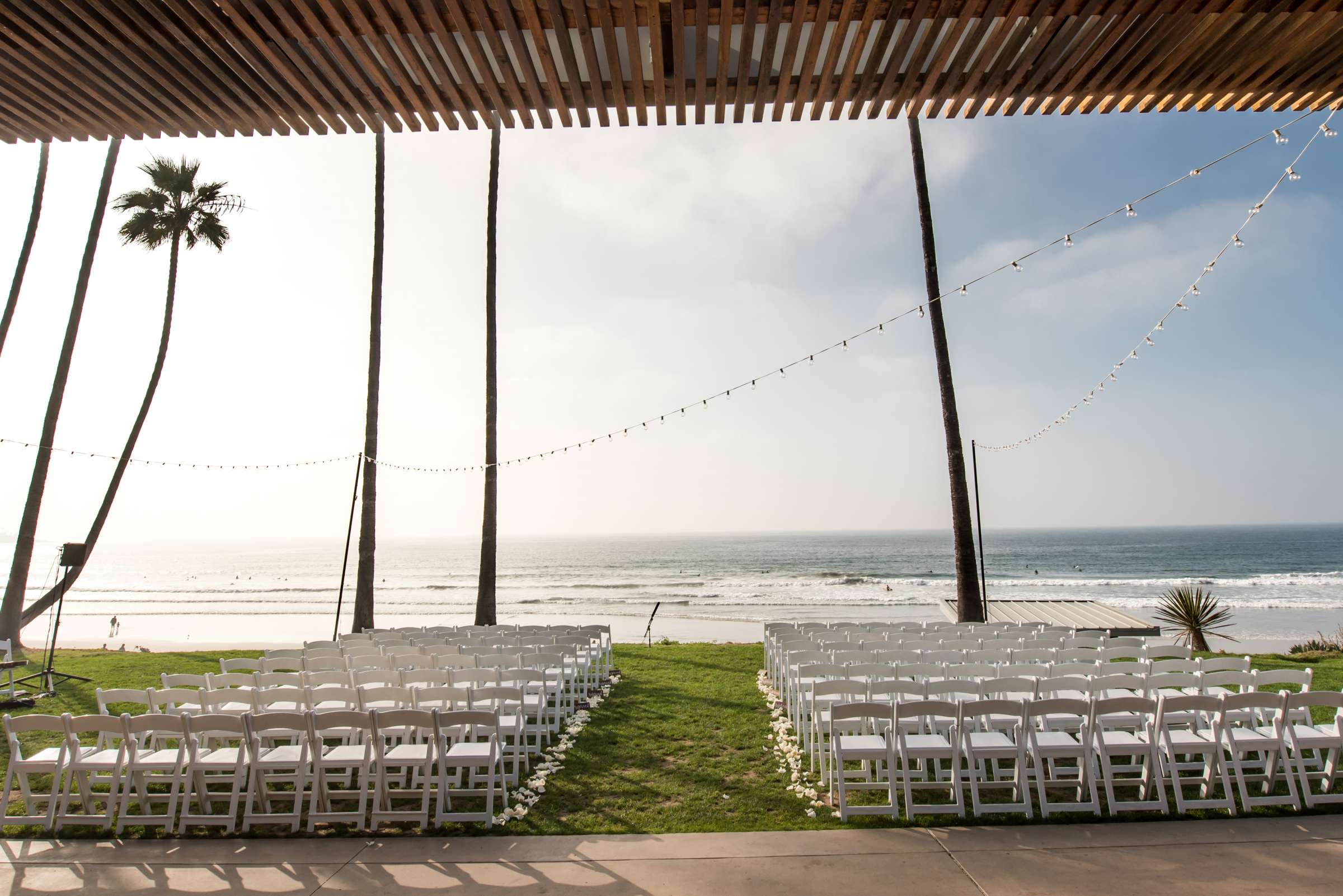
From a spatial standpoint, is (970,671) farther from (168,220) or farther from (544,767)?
(168,220)

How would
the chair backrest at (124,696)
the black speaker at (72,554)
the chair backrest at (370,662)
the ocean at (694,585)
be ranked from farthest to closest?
the ocean at (694,585) → the black speaker at (72,554) → the chair backrest at (370,662) → the chair backrest at (124,696)

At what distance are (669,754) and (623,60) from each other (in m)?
5.28

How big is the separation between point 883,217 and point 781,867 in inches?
537

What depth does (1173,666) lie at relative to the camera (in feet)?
18.8

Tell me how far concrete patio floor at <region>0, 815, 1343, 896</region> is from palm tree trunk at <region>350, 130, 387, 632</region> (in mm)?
8577

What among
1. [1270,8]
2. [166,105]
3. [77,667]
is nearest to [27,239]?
[77,667]

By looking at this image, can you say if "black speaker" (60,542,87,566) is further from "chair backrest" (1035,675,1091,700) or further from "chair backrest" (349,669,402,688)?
"chair backrest" (1035,675,1091,700)

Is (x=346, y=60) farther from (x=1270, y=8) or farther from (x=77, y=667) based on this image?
(x=77, y=667)

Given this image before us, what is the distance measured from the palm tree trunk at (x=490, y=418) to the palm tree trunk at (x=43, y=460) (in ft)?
21.5

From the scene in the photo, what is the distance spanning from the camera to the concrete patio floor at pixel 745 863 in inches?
136

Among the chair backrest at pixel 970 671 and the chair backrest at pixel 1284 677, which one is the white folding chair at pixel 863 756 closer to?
the chair backrest at pixel 970 671

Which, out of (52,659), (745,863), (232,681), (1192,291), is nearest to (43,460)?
(52,659)

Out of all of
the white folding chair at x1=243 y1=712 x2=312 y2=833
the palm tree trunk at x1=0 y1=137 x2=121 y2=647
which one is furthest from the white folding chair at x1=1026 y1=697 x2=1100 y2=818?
the palm tree trunk at x1=0 y1=137 x2=121 y2=647

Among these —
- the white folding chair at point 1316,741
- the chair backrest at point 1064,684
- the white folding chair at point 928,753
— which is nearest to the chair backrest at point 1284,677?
the white folding chair at point 1316,741
